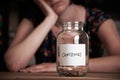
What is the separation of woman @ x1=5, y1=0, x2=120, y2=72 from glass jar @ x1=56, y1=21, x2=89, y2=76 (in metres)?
0.22

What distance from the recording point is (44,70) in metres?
1.24

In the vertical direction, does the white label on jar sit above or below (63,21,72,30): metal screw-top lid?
below

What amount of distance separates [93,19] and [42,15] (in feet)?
0.86

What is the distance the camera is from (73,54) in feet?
3.22

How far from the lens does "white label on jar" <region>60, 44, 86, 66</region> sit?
3.23 feet

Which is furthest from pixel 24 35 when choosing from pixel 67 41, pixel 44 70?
pixel 67 41

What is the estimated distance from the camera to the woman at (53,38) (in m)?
1.35

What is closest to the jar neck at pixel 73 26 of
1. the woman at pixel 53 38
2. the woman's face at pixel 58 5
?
the woman at pixel 53 38

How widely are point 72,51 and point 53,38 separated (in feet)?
2.70

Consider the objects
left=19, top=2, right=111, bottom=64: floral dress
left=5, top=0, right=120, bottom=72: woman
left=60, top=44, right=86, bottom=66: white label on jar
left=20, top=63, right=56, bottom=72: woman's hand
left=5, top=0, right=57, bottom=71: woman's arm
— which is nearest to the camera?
left=60, top=44, right=86, bottom=66: white label on jar

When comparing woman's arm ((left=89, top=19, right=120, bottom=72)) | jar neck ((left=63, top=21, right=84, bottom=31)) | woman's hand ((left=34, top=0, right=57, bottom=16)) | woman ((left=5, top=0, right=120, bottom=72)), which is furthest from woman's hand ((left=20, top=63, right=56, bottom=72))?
woman's hand ((left=34, top=0, right=57, bottom=16))

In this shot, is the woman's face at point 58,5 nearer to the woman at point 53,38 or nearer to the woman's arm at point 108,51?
the woman at point 53,38

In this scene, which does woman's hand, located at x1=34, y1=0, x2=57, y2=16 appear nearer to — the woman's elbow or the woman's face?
the woman's face

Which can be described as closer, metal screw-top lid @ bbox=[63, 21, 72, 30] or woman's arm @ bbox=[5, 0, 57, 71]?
metal screw-top lid @ bbox=[63, 21, 72, 30]
